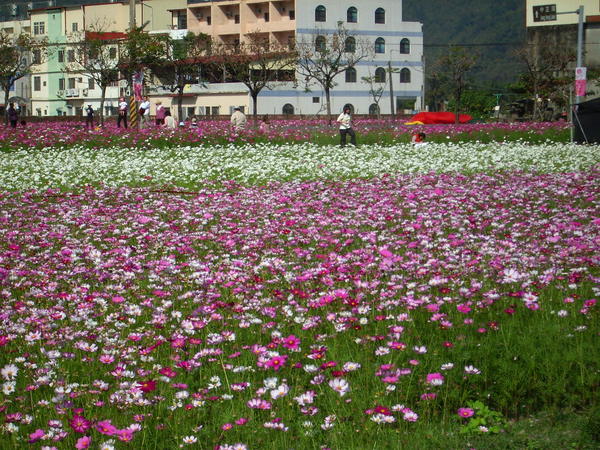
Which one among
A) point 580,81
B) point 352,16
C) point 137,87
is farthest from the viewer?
point 352,16

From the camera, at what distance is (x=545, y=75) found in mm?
53469

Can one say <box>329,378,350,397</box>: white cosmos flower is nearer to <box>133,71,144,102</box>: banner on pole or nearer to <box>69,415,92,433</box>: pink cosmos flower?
<box>69,415,92,433</box>: pink cosmos flower

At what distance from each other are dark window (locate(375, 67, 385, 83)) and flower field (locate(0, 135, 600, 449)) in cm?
6270

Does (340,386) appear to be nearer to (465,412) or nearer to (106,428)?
(465,412)

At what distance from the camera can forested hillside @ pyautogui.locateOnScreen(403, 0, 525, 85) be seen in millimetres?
113000

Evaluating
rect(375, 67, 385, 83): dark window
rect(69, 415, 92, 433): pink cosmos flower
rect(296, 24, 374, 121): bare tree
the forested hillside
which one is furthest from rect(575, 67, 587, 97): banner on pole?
the forested hillside

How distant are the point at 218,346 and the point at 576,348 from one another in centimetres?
204

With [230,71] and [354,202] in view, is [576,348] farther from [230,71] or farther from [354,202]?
[230,71]

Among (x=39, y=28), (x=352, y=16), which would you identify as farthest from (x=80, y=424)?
(x=39, y=28)

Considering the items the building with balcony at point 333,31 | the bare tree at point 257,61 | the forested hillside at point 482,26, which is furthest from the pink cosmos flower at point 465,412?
the forested hillside at point 482,26

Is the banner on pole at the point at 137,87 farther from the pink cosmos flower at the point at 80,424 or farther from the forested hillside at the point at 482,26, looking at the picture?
the forested hillside at the point at 482,26

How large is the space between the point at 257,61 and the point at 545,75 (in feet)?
77.0

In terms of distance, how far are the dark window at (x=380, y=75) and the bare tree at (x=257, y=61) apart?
8.06m

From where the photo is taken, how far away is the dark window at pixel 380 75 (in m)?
71.6
